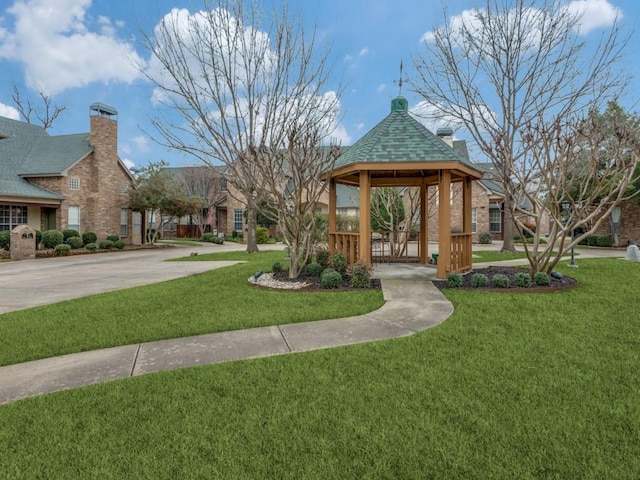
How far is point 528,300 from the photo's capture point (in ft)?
20.9

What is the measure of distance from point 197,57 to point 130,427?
379 inches

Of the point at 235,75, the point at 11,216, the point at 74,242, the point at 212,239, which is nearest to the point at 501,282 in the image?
the point at 235,75

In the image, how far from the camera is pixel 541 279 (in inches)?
295

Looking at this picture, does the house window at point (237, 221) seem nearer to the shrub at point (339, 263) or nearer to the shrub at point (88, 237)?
the shrub at point (88, 237)

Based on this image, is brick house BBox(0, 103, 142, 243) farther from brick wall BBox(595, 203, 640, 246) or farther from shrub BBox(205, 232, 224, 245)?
brick wall BBox(595, 203, 640, 246)

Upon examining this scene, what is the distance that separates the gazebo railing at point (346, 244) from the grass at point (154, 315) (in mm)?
1831

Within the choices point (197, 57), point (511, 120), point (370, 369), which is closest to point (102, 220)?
point (197, 57)

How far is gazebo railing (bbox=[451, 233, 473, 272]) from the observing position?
28.8 ft

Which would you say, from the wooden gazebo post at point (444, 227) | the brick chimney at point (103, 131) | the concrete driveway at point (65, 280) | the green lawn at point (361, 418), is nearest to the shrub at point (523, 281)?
the wooden gazebo post at point (444, 227)

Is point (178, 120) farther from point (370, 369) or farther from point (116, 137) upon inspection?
point (116, 137)

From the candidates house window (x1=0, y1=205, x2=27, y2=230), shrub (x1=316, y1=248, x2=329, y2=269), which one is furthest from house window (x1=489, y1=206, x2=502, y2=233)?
house window (x1=0, y1=205, x2=27, y2=230)

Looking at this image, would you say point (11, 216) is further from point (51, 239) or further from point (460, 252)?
point (460, 252)

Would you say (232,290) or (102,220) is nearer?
(232,290)

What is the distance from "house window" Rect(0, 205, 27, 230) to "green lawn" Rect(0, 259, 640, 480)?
778 inches
